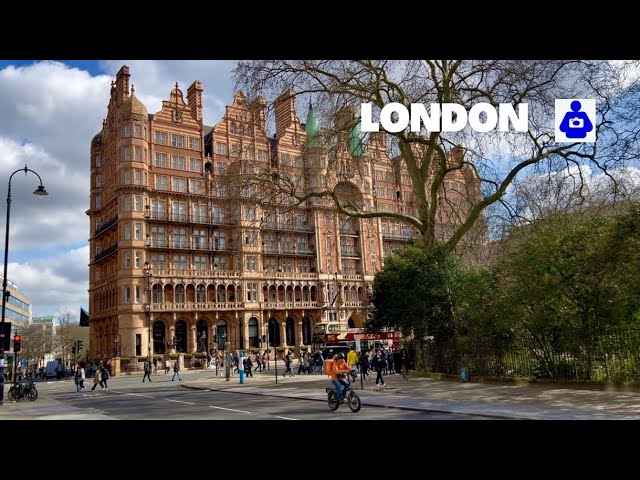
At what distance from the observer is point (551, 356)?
19562mm

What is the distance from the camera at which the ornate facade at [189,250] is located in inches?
2260

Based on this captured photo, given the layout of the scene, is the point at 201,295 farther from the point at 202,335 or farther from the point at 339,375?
the point at 339,375

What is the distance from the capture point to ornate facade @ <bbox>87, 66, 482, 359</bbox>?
57.4m

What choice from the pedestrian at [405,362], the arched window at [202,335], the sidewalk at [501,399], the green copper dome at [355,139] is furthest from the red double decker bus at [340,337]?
the green copper dome at [355,139]

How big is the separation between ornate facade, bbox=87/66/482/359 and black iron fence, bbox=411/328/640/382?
106ft

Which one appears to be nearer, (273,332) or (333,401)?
(333,401)

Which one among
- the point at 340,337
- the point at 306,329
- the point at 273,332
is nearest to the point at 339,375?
the point at 340,337

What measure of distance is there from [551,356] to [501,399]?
4.09m

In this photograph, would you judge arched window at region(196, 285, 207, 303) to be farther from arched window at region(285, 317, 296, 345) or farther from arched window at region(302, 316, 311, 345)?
arched window at region(302, 316, 311, 345)

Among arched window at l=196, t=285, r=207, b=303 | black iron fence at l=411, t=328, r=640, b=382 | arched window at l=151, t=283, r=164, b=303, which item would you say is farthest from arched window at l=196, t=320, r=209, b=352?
black iron fence at l=411, t=328, r=640, b=382

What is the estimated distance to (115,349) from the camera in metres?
57.8

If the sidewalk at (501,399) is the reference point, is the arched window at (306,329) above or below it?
above

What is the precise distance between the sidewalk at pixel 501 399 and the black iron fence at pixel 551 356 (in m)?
0.87

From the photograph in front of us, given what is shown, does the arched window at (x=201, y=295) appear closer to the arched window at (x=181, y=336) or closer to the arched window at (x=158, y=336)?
the arched window at (x=181, y=336)
